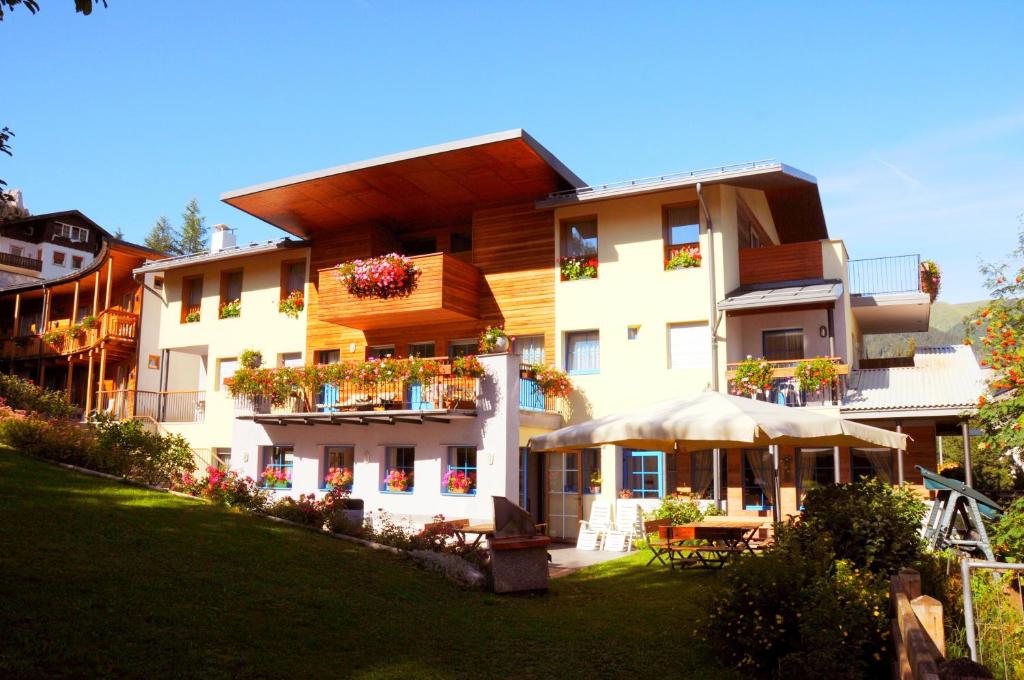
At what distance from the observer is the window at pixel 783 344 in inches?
799

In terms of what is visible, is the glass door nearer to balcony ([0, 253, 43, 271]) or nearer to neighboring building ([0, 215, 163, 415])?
neighboring building ([0, 215, 163, 415])

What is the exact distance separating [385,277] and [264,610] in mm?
13874

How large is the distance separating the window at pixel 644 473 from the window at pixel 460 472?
11.6 ft

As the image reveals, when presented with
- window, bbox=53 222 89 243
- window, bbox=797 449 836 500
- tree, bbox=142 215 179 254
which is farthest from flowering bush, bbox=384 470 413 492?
tree, bbox=142 215 179 254

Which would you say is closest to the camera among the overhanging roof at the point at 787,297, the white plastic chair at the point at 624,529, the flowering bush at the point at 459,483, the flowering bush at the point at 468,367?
the white plastic chair at the point at 624,529

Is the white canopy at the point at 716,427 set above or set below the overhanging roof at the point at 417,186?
below

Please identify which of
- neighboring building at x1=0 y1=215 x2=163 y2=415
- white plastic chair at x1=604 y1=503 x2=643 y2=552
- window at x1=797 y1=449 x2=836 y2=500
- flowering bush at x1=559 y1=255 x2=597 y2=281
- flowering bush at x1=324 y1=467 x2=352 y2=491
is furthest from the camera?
neighboring building at x1=0 y1=215 x2=163 y2=415

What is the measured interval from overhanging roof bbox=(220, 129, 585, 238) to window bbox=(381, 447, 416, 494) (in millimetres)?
6583

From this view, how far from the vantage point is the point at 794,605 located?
719 centimetres

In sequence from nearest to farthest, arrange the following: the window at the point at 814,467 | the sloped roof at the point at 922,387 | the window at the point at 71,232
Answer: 1. the sloped roof at the point at 922,387
2. the window at the point at 814,467
3. the window at the point at 71,232

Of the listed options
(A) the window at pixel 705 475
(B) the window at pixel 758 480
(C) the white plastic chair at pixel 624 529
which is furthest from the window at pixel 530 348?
(B) the window at pixel 758 480

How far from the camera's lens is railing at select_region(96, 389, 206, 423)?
27.1 m

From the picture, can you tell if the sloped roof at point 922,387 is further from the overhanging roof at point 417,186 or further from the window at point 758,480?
the overhanging roof at point 417,186

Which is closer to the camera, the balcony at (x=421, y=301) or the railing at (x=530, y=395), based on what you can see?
the railing at (x=530, y=395)
